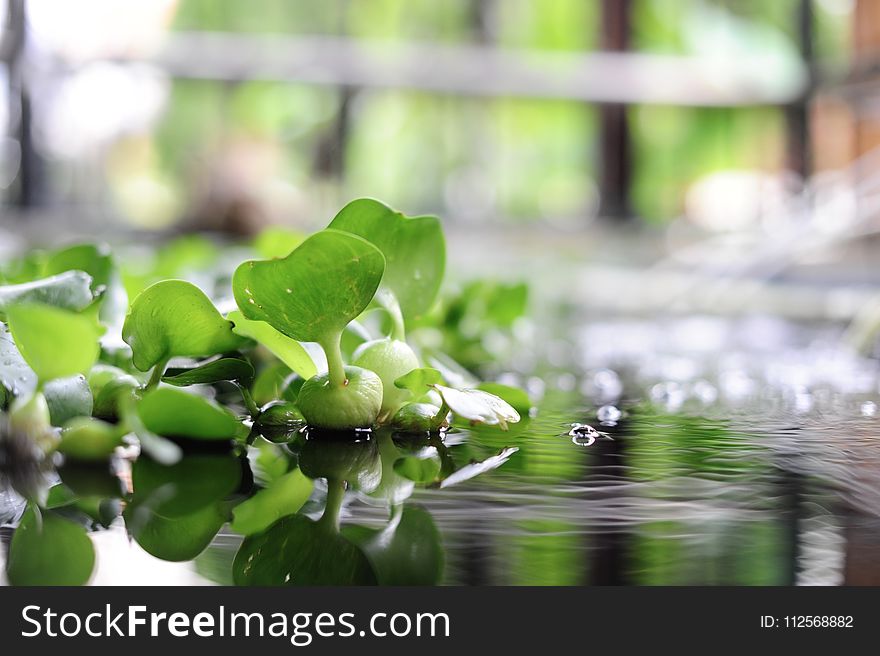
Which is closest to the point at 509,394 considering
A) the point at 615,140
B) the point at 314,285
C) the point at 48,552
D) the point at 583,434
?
the point at 583,434

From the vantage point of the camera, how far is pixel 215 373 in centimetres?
41

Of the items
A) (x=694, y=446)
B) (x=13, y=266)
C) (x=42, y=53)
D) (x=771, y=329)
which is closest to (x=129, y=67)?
(x=42, y=53)

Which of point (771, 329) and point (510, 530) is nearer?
point (510, 530)

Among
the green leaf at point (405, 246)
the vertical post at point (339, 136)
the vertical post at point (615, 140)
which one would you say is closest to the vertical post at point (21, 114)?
the vertical post at point (339, 136)

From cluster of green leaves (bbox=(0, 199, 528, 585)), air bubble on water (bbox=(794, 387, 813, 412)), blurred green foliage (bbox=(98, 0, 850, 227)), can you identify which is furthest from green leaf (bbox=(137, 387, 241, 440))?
blurred green foliage (bbox=(98, 0, 850, 227))

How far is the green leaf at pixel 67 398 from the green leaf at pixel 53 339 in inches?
1.2

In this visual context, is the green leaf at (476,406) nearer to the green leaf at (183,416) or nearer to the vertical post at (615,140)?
the green leaf at (183,416)

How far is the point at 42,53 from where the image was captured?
3.31 metres

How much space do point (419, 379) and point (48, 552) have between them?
17 cm

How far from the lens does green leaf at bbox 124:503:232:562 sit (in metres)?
0.26

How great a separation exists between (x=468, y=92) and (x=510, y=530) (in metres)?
3.48

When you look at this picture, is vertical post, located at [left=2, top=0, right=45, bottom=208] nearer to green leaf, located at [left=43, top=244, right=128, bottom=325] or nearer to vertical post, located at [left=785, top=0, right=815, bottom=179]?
vertical post, located at [left=785, top=0, right=815, bottom=179]

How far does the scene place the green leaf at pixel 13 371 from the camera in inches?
14.6

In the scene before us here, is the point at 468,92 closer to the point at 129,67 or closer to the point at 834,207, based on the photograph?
the point at 129,67
